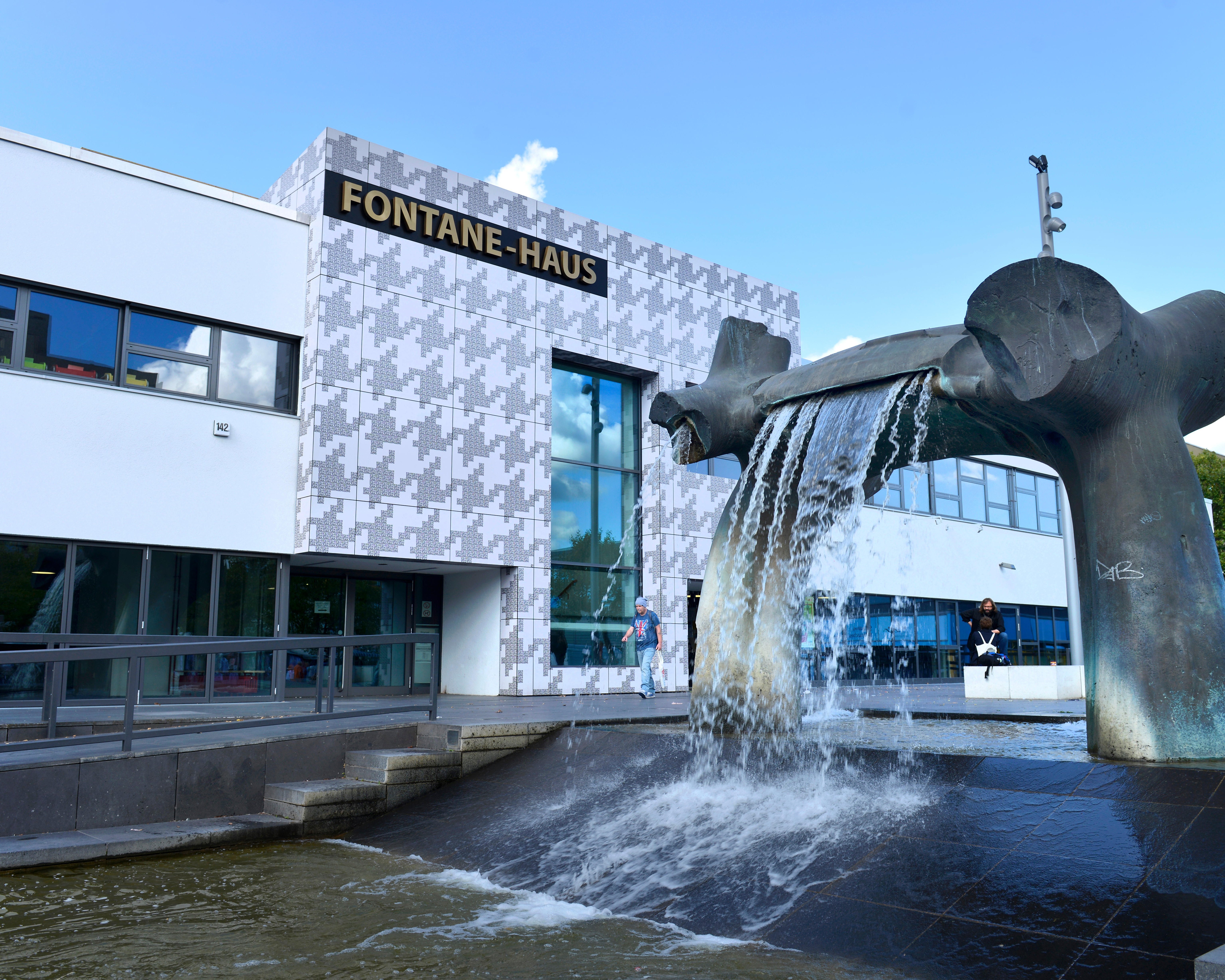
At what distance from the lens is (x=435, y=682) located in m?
8.92

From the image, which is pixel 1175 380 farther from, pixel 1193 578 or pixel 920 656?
pixel 920 656

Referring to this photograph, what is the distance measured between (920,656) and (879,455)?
888 inches

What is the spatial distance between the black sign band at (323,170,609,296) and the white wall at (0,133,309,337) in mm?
892

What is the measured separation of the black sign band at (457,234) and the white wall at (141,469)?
3870 mm

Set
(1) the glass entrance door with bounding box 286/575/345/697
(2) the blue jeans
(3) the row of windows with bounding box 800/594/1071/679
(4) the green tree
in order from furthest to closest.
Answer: (4) the green tree → (3) the row of windows with bounding box 800/594/1071/679 → (2) the blue jeans → (1) the glass entrance door with bounding box 286/575/345/697

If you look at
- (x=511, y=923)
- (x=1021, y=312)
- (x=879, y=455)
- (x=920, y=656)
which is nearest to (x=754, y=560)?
(x=879, y=455)

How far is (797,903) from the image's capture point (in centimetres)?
473

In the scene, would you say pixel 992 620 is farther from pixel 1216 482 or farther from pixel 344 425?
pixel 1216 482

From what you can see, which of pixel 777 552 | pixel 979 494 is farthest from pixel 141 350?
pixel 979 494

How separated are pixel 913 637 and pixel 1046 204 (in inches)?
582

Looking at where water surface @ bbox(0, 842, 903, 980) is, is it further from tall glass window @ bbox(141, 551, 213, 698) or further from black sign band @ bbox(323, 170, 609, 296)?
black sign band @ bbox(323, 170, 609, 296)

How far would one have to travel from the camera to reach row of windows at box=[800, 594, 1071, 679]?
1119 inches

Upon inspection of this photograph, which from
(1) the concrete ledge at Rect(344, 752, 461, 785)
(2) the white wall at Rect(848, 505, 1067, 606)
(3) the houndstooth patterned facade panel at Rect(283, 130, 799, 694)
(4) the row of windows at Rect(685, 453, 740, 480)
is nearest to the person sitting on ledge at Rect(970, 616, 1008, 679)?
(3) the houndstooth patterned facade panel at Rect(283, 130, 799, 694)

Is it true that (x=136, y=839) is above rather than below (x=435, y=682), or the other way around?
below
